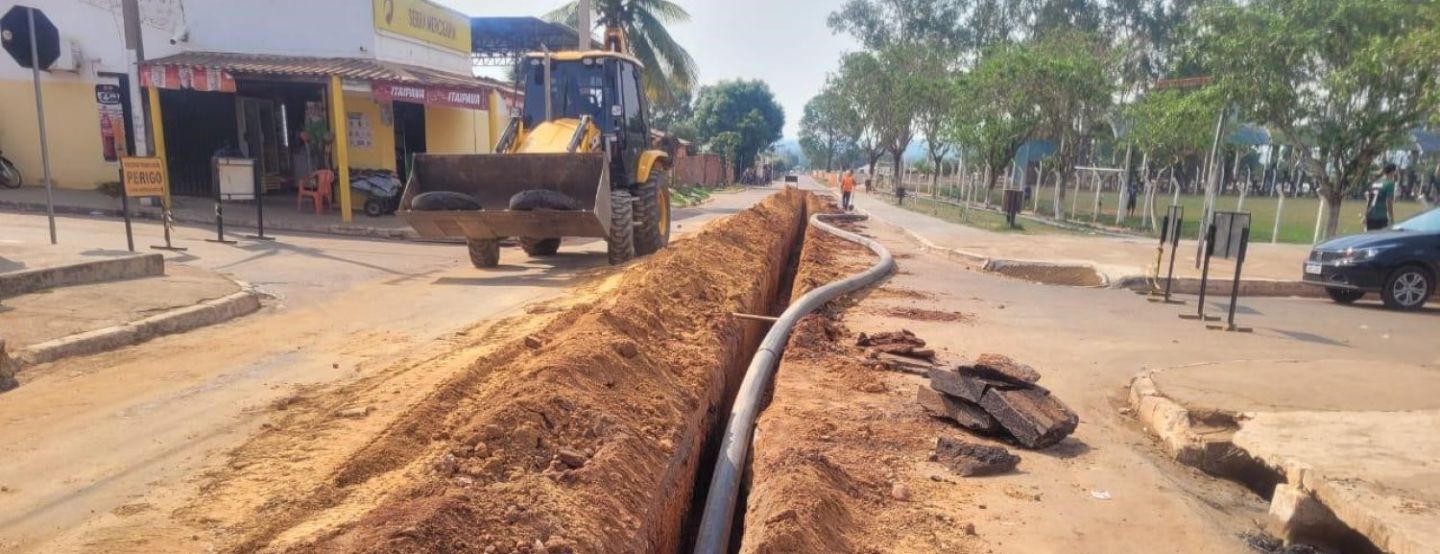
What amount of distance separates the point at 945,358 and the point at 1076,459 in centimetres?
219

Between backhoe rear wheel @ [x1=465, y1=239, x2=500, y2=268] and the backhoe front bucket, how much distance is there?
49 centimetres

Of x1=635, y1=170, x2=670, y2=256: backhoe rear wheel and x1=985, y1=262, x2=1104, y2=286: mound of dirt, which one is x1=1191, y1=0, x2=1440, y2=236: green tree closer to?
x1=985, y1=262, x2=1104, y2=286: mound of dirt

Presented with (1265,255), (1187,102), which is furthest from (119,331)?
(1187,102)

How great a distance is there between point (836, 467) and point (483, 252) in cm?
793

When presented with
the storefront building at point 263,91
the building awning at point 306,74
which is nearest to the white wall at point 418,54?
the storefront building at point 263,91

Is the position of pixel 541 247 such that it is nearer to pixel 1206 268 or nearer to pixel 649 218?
pixel 649 218

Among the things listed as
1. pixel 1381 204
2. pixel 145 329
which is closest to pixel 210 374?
pixel 145 329

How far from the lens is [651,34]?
26297mm

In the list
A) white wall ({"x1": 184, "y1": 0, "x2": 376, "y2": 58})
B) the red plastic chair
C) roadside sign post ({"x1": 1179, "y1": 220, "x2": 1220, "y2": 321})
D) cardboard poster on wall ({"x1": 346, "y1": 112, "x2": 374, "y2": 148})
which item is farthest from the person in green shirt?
cardboard poster on wall ({"x1": 346, "y1": 112, "x2": 374, "y2": 148})

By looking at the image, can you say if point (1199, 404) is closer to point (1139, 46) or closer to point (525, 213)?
point (525, 213)

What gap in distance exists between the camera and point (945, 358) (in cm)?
677

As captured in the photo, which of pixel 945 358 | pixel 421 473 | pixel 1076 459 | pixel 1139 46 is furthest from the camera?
pixel 1139 46

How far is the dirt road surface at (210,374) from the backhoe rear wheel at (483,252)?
0.22 m

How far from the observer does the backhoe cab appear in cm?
982
